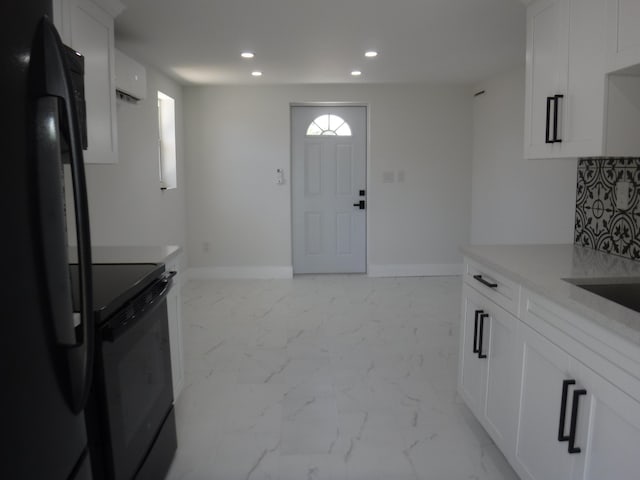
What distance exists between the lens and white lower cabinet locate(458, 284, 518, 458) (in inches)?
86.7

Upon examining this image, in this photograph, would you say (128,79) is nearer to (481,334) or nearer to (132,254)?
(132,254)

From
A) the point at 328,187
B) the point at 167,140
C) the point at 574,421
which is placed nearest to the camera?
the point at 574,421

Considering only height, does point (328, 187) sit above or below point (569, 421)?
above

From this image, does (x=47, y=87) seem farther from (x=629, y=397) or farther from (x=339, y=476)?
(x=339, y=476)

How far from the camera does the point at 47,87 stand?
0.86 metres

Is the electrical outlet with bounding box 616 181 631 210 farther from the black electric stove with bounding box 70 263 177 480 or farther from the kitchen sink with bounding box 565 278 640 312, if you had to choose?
the black electric stove with bounding box 70 263 177 480

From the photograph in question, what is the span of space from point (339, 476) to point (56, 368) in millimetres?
1735

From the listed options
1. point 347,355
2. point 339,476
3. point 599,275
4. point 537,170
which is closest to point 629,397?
point 599,275

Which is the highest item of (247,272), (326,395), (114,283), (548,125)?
(548,125)

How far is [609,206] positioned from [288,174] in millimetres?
4248

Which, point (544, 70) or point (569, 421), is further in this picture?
point (544, 70)

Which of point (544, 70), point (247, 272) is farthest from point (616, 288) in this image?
point (247, 272)

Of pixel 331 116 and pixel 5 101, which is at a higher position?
pixel 331 116

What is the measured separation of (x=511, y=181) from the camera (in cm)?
540
